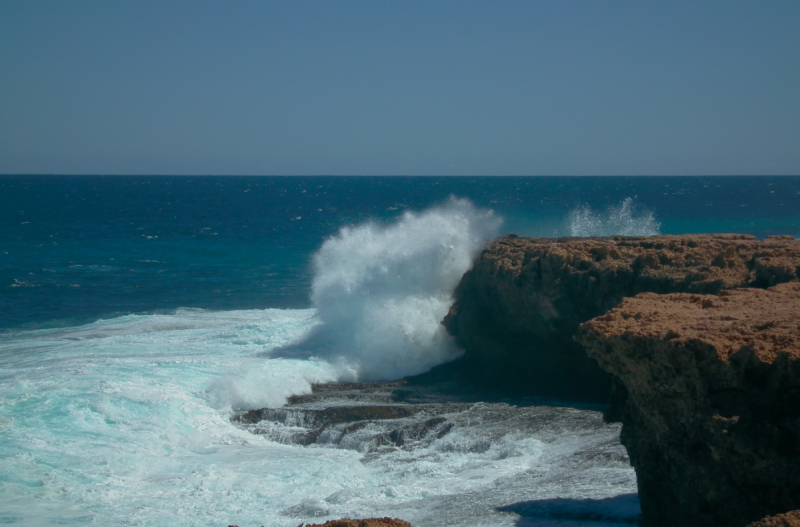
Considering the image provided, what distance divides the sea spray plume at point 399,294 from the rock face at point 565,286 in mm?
851

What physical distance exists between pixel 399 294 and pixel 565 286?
5.01 metres

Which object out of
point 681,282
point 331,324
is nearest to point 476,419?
point 681,282

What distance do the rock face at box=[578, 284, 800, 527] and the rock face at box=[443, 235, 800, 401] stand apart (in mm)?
3538

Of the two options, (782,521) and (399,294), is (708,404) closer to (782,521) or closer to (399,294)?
(782,521)

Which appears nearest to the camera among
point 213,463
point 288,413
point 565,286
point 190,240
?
point 213,463

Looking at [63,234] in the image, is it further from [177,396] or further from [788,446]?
[788,446]

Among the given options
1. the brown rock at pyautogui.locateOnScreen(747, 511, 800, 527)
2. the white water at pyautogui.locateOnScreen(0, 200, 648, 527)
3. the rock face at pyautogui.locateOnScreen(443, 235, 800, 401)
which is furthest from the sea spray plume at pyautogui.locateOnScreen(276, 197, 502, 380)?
the brown rock at pyautogui.locateOnScreen(747, 511, 800, 527)

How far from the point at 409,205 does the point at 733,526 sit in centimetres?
6140

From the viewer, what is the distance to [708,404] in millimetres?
5562

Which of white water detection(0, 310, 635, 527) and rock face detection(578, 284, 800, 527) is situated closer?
rock face detection(578, 284, 800, 527)

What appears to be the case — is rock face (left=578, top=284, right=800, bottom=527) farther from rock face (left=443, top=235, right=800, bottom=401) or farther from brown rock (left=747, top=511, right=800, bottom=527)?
rock face (left=443, top=235, right=800, bottom=401)

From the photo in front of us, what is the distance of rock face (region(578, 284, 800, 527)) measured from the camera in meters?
5.18

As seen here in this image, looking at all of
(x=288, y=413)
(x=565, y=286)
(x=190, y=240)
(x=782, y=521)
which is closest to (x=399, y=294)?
(x=565, y=286)

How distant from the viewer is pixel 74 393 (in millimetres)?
11125
